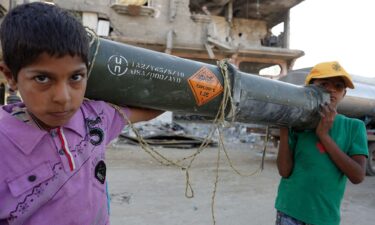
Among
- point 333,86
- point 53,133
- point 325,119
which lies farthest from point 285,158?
point 53,133

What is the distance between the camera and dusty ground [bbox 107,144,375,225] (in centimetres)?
393

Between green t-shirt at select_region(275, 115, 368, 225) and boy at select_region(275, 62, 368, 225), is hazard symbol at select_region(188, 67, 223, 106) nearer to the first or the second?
boy at select_region(275, 62, 368, 225)

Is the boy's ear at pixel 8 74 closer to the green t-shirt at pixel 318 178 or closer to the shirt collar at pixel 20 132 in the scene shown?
the shirt collar at pixel 20 132

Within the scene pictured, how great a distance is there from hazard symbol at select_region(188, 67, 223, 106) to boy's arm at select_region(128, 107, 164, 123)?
0.60 ft

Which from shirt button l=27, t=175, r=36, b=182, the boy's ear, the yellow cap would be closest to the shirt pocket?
shirt button l=27, t=175, r=36, b=182

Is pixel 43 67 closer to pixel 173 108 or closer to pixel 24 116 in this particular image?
pixel 24 116

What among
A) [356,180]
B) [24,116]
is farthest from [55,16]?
[356,180]

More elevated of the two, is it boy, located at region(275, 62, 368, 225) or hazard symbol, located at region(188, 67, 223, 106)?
hazard symbol, located at region(188, 67, 223, 106)

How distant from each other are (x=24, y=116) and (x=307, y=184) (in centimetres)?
144

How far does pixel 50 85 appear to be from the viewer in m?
0.97

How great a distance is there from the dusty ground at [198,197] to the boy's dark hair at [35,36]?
295 centimetres

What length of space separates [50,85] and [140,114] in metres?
0.53

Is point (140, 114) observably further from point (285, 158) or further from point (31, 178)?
point (285, 158)

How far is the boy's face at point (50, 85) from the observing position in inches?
37.7
